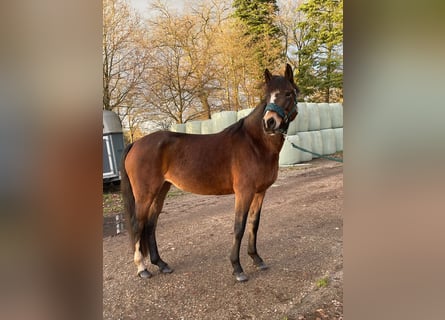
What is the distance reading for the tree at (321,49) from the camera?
92cm

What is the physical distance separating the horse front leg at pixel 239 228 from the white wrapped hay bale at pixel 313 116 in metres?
0.31

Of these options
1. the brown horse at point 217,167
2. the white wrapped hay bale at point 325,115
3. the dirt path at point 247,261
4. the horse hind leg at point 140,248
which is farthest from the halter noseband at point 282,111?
the horse hind leg at point 140,248

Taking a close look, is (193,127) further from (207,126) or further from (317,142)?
(317,142)

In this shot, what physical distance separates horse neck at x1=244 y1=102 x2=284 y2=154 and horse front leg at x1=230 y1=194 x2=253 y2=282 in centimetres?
19

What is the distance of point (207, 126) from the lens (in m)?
0.98

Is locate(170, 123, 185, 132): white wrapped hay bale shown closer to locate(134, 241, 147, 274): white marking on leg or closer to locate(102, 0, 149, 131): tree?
locate(102, 0, 149, 131): tree

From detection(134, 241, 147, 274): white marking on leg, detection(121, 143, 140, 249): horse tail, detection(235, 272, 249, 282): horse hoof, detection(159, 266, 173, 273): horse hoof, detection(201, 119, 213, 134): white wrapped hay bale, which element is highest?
detection(201, 119, 213, 134): white wrapped hay bale

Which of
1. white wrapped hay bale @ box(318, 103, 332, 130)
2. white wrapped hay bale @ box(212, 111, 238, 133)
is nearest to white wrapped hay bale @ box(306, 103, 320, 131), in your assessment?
white wrapped hay bale @ box(318, 103, 332, 130)

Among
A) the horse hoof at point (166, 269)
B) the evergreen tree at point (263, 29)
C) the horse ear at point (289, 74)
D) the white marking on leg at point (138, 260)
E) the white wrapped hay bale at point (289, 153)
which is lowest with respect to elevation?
the horse hoof at point (166, 269)

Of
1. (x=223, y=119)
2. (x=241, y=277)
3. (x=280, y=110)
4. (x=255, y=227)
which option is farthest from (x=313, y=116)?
(x=241, y=277)

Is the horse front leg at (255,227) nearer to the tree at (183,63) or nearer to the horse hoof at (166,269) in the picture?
the horse hoof at (166,269)

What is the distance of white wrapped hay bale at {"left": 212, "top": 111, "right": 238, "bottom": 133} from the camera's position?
0.97 meters
